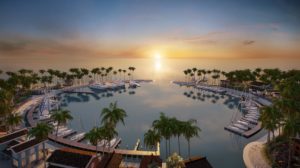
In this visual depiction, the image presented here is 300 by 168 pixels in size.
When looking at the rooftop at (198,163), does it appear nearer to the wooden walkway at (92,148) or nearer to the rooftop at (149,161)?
the rooftop at (149,161)

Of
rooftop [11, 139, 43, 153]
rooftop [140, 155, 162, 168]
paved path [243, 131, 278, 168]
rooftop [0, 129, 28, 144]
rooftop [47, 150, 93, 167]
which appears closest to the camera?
rooftop [47, 150, 93, 167]

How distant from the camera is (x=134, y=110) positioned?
87625 mm

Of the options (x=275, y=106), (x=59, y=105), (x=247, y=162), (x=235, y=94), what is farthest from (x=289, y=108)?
(x=59, y=105)

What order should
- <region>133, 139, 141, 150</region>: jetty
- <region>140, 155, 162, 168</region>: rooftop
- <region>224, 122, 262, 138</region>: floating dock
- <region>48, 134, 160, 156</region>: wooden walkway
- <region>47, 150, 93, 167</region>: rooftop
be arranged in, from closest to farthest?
<region>47, 150, 93, 167</region>: rooftop, <region>140, 155, 162, 168</region>: rooftop, <region>48, 134, 160, 156</region>: wooden walkway, <region>133, 139, 141, 150</region>: jetty, <region>224, 122, 262, 138</region>: floating dock

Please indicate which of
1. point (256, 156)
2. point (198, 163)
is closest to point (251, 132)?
point (256, 156)

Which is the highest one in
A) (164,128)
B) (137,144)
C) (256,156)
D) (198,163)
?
(164,128)

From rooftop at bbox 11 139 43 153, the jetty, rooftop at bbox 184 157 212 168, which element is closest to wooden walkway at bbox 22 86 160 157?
the jetty

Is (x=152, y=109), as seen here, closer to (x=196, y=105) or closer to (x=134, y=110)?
(x=134, y=110)

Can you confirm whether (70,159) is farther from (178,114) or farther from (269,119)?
(178,114)

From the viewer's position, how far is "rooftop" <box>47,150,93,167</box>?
3425 cm

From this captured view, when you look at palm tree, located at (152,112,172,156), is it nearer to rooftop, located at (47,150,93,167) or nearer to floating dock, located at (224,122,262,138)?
rooftop, located at (47,150,93,167)

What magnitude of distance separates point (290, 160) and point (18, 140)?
177ft

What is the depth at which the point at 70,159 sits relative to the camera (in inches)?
1379

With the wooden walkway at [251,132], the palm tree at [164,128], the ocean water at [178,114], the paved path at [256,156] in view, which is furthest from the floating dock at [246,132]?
the palm tree at [164,128]
